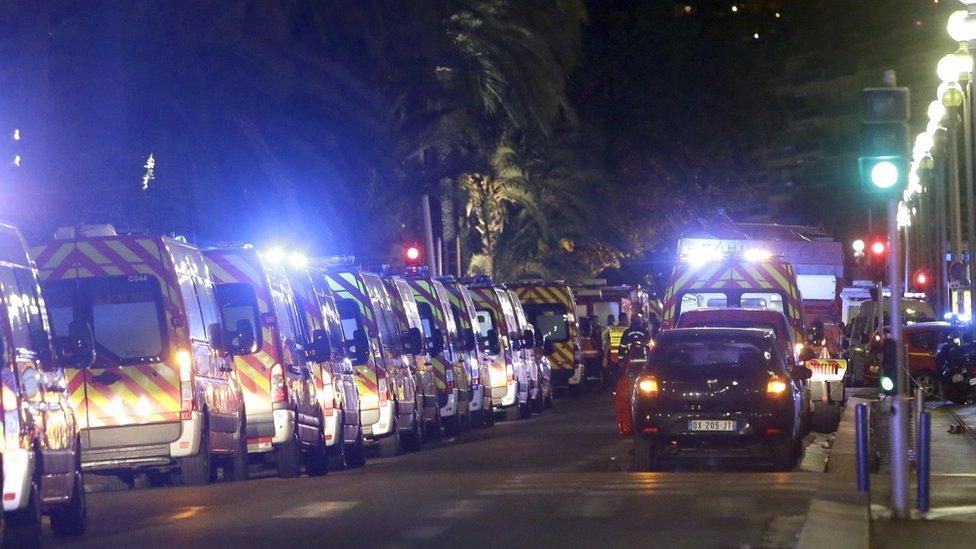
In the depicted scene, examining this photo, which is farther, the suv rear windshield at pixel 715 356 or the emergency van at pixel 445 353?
the emergency van at pixel 445 353

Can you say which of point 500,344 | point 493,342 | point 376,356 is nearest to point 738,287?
point 376,356

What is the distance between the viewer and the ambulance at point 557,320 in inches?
1625

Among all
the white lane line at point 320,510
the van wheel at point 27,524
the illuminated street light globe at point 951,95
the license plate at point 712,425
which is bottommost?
the white lane line at point 320,510

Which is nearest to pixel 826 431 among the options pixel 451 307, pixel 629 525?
pixel 451 307

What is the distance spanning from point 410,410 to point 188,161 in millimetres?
4248

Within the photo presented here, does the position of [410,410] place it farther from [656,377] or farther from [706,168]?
[706,168]

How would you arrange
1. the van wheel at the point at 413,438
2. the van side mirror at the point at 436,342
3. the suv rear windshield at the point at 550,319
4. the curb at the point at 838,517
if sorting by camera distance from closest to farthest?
the curb at the point at 838,517
the van wheel at the point at 413,438
the van side mirror at the point at 436,342
the suv rear windshield at the point at 550,319

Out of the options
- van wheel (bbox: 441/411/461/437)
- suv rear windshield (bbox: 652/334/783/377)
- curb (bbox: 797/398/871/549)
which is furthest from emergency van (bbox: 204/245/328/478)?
van wheel (bbox: 441/411/461/437)

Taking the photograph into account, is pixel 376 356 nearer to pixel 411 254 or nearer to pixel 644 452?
pixel 644 452

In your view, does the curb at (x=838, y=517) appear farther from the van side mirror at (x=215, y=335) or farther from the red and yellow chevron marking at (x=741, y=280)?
the red and yellow chevron marking at (x=741, y=280)

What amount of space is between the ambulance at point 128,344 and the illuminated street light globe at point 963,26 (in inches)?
597

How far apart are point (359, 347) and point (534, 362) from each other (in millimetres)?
13461

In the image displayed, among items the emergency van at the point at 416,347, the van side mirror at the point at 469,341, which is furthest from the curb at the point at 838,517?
the van side mirror at the point at 469,341

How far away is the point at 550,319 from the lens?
138ft
